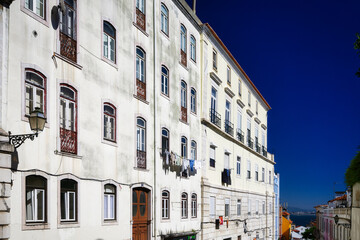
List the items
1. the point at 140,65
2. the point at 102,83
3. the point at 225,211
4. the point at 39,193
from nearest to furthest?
1. the point at 39,193
2. the point at 102,83
3. the point at 140,65
4. the point at 225,211

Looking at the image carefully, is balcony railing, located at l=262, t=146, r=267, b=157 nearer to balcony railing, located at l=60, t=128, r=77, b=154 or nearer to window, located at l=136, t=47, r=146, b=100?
window, located at l=136, t=47, r=146, b=100

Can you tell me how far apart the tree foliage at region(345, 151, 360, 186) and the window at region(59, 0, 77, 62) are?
8.99 m

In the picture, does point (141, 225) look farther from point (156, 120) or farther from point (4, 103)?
point (4, 103)

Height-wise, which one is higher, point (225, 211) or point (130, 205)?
point (130, 205)

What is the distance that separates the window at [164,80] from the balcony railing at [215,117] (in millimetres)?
6715

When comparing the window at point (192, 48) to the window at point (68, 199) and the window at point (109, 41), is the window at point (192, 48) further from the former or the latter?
the window at point (68, 199)

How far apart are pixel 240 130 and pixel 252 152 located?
451 centimetres

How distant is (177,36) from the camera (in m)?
22.6

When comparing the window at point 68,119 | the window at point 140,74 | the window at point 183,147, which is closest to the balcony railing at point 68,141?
the window at point 68,119

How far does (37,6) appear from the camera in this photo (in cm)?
1258

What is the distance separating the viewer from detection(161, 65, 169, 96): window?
2079 centimetres

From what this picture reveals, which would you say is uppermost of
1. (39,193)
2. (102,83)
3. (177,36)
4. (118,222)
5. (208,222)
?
(177,36)

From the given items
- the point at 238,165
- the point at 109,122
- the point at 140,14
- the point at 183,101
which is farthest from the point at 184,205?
the point at 238,165

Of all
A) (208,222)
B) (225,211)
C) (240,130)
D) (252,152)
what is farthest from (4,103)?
(252,152)
